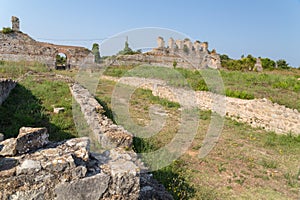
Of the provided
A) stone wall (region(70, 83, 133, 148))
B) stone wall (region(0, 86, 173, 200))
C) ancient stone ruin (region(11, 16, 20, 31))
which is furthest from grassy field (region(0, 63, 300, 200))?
ancient stone ruin (region(11, 16, 20, 31))

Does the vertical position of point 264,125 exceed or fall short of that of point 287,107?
it falls short

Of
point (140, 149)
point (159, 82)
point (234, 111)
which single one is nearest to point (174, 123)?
point (234, 111)

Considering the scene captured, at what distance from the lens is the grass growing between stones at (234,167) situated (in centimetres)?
391

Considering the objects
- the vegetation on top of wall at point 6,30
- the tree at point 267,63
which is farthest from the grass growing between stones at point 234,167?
the tree at point 267,63

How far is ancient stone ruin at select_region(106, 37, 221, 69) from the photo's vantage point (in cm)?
2584

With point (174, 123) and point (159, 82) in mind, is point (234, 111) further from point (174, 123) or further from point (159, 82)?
point (159, 82)

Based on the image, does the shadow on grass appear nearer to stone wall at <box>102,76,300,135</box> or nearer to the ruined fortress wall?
stone wall at <box>102,76,300,135</box>

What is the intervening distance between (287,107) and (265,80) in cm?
523

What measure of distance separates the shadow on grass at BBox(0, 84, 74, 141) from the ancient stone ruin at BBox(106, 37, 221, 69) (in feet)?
56.4

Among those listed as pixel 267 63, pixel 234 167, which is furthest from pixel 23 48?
pixel 267 63

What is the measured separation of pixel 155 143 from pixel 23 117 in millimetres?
2957

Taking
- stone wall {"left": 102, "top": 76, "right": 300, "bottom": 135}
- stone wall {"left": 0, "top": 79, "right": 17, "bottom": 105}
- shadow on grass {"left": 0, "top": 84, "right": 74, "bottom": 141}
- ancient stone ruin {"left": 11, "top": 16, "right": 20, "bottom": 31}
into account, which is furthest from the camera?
ancient stone ruin {"left": 11, "top": 16, "right": 20, "bottom": 31}

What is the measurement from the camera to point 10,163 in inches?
82.6

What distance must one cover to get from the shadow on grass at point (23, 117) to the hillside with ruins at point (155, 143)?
2 cm
